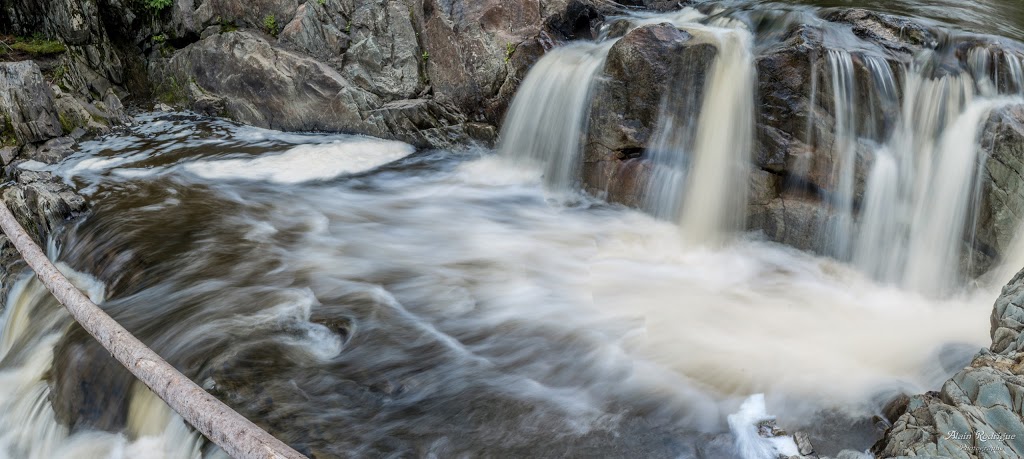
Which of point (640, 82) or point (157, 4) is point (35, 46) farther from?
point (640, 82)

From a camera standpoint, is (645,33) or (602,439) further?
(645,33)

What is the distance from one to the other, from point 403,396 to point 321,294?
1548 millimetres

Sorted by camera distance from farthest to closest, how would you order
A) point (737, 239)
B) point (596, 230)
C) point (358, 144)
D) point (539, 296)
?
point (358, 144), point (596, 230), point (737, 239), point (539, 296)

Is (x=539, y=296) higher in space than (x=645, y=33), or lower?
lower

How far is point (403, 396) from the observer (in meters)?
4.00

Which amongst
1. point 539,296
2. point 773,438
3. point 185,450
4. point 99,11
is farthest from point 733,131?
point 99,11

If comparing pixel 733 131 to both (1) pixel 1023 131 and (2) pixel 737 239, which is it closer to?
(2) pixel 737 239

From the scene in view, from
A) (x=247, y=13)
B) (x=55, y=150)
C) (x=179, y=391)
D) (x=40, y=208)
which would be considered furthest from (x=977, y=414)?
(x=247, y=13)

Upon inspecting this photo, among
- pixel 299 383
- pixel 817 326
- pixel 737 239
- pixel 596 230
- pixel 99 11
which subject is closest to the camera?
pixel 299 383

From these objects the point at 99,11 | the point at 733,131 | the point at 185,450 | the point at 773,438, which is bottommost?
the point at 185,450

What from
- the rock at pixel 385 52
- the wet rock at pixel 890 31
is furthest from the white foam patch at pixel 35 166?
the wet rock at pixel 890 31

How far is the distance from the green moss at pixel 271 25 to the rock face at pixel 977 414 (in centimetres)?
1100

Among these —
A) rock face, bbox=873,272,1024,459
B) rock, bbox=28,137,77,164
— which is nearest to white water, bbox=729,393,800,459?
rock face, bbox=873,272,1024,459

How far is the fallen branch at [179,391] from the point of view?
8.88ft
